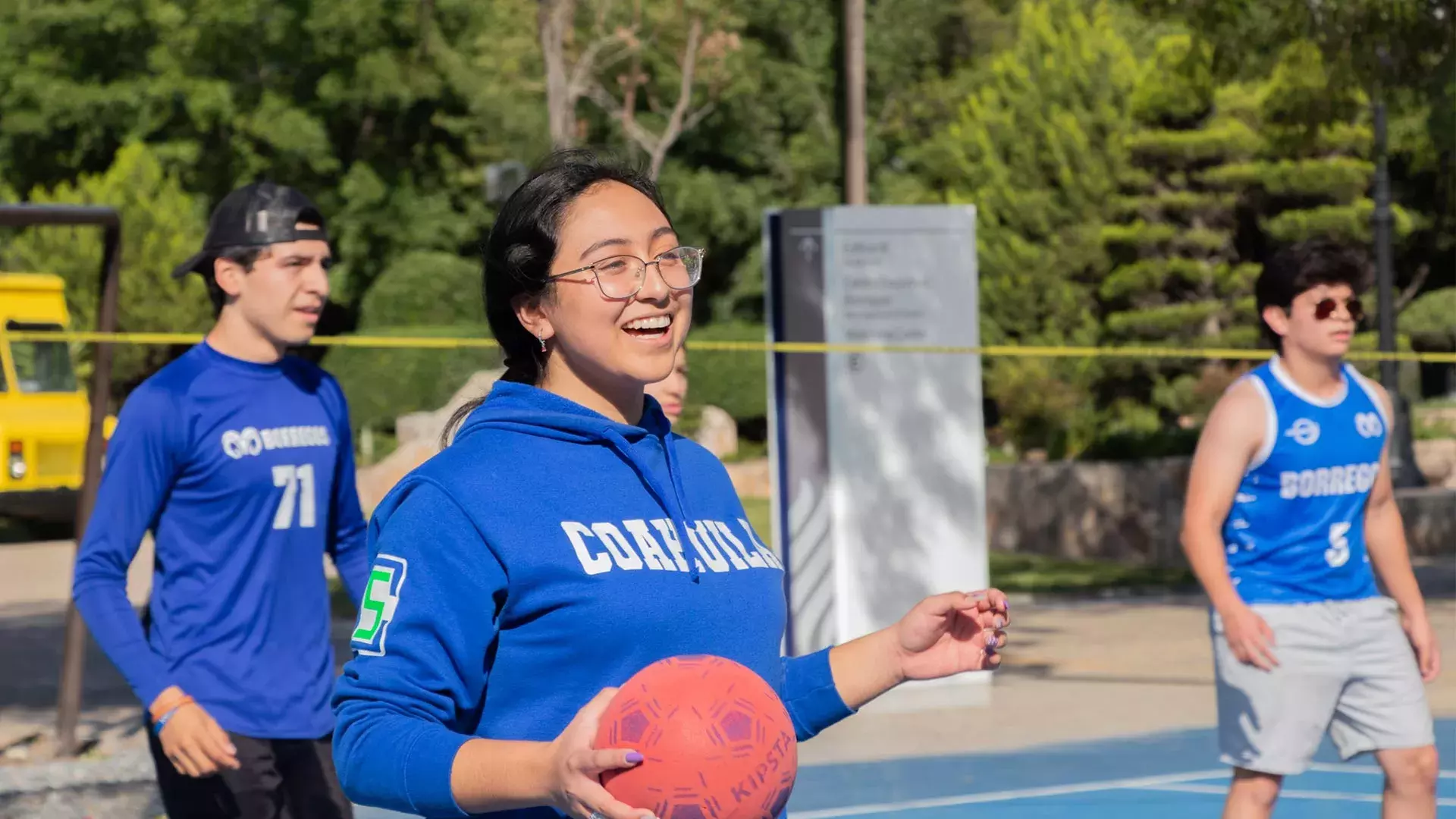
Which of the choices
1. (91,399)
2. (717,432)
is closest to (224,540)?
(91,399)

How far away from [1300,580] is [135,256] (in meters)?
39.6

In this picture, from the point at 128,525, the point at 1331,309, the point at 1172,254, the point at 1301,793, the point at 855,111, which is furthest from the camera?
the point at 1172,254

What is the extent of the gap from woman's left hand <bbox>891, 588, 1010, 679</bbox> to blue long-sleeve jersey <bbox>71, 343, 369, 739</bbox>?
6.93 feet

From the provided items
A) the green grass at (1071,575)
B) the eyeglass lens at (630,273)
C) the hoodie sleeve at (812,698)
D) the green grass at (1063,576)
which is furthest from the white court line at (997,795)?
the green grass at (1071,575)

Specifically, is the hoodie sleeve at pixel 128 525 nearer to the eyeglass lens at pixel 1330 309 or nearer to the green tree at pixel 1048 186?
the eyeglass lens at pixel 1330 309

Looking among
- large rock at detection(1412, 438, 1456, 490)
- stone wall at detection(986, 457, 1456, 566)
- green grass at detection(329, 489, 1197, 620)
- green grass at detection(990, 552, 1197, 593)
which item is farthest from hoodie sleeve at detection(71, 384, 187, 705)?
large rock at detection(1412, 438, 1456, 490)

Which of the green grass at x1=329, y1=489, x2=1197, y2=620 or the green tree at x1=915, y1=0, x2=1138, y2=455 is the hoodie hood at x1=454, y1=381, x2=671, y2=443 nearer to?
the green grass at x1=329, y1=489, x2=1197, y2=620

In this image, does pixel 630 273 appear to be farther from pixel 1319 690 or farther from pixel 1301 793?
pixel 1301 793

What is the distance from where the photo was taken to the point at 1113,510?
62.8 ft

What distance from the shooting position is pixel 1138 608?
1527 cm

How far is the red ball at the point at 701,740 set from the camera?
2400 millimetres

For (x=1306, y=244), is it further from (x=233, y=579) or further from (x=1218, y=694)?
(x=233, y=579)

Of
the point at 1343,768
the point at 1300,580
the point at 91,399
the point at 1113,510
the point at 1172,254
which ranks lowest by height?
the point at 1113,510

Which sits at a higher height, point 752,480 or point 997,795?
point 997,795
